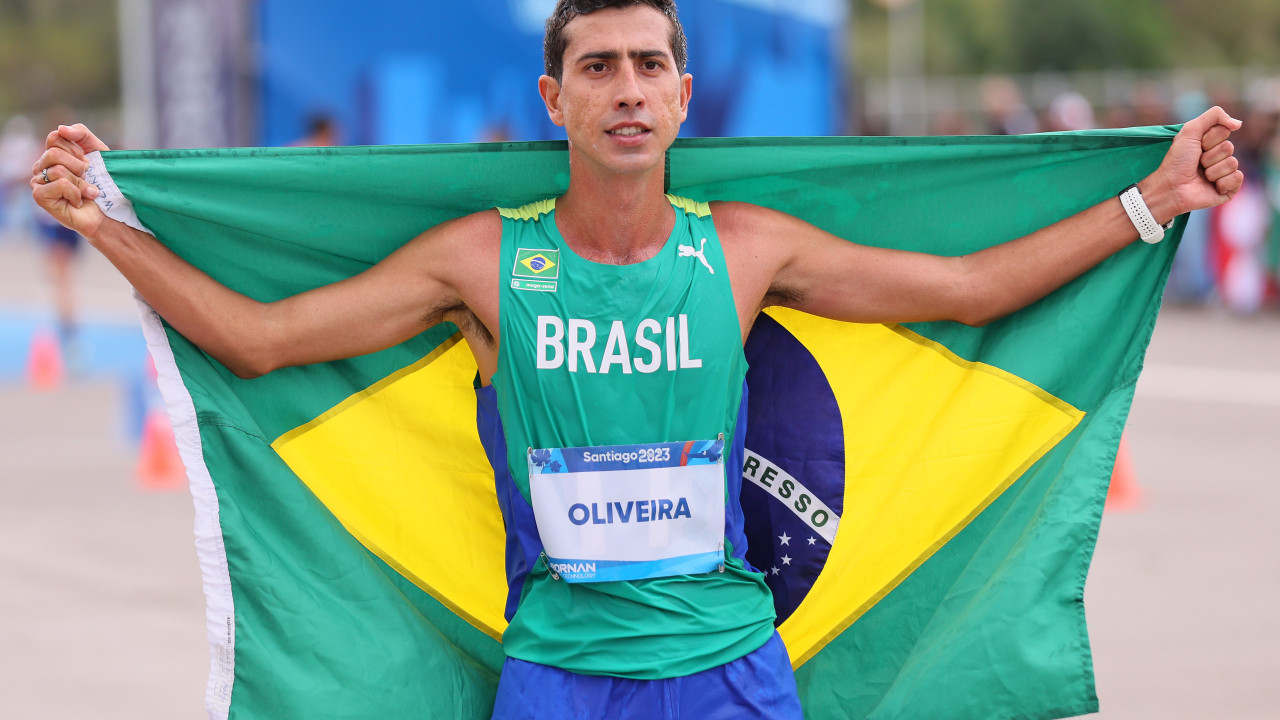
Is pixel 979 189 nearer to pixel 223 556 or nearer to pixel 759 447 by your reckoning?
pixel 759 447

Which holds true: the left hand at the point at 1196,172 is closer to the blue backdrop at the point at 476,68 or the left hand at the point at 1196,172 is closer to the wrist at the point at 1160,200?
the wrist at the point at 1160,200

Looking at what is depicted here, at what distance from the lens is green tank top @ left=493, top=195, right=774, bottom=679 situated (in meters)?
2.73

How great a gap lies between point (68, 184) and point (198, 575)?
4.24m

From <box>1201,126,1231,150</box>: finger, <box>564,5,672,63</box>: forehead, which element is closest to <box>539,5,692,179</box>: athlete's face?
<box>564,5,672,63</box>: forehead

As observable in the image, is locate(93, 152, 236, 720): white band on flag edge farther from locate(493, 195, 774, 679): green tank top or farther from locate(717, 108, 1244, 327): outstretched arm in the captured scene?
locate(717, 108, 1244, 327): outstretched arm

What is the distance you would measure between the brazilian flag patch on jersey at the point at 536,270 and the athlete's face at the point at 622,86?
9.2 inches

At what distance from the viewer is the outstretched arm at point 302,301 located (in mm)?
2895

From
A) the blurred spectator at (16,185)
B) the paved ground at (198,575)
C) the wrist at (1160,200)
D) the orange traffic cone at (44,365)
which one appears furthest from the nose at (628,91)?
the blurred spectator at (16,185)

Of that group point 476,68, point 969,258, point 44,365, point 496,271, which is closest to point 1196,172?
point 969,258

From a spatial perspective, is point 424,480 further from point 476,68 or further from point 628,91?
point 476,68

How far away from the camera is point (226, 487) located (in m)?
3.04

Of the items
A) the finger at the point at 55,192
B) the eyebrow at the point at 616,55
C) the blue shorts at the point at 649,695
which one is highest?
the eyebrow at the point at 616,55

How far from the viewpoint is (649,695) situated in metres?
2.70

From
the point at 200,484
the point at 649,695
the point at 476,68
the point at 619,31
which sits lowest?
the point at 649,695
